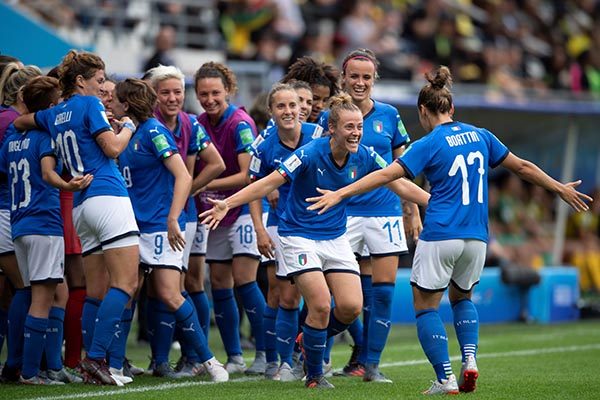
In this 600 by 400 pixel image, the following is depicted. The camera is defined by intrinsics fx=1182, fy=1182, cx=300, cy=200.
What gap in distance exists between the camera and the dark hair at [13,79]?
8445mm

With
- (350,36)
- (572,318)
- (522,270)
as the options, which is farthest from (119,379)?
(350,36)

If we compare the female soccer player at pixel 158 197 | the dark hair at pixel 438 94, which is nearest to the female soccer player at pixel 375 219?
the dark hair at pixel 438 94

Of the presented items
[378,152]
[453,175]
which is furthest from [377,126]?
[453,175]

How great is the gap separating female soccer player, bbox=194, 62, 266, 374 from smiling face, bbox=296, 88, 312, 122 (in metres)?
0.53

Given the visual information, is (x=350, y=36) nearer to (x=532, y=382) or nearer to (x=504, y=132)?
(x=504, y=132)

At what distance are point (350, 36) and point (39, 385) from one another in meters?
11.2

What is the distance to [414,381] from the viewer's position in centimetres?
838

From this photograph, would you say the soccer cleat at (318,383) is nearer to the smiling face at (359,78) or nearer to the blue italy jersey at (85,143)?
the blue italy jersey at (85,143)

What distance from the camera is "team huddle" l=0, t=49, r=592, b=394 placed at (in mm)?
7441

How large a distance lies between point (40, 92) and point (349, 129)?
7.14ft

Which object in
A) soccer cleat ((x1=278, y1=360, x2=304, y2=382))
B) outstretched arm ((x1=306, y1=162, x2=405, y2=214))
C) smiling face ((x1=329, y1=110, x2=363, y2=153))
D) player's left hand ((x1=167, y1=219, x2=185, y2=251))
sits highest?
smiling face ((x1=329, y1=110, x2=363, y2=153))

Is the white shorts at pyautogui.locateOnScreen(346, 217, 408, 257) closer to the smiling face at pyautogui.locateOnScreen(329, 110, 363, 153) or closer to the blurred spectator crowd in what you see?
the smiling face at pyautogui.locateOnScreen(329, 110, 363, 153)

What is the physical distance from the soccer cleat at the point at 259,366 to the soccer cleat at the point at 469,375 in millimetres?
1928

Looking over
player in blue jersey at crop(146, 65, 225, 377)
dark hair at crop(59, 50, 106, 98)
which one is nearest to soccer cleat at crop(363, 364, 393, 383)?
player in blue jersey at crop(146, 65, 225, 377)
